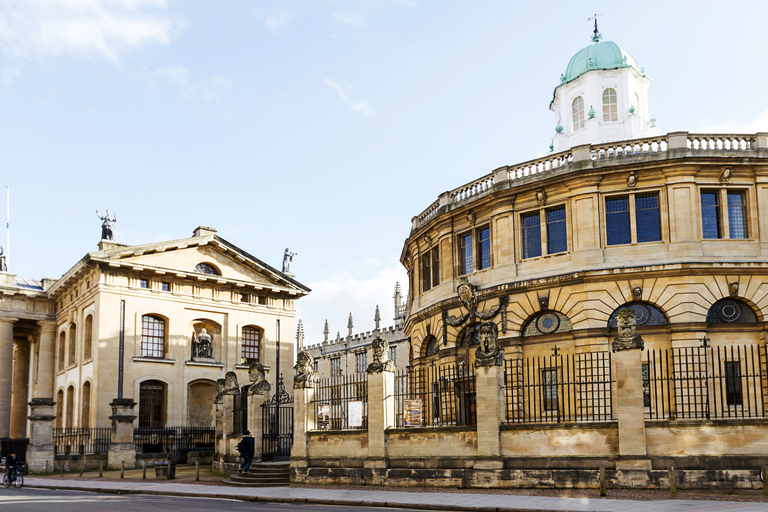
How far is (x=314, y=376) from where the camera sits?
90.6 ft

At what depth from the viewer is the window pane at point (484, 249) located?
1387 inches

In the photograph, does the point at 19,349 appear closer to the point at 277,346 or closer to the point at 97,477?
the point at 277,346

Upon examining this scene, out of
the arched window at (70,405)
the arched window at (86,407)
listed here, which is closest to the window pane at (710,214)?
the arched window at (86,407)

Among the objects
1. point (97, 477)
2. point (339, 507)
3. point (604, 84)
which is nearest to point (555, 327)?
point (339, 507)

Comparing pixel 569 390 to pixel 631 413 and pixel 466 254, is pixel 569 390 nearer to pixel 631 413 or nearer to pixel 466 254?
pixel 631 413

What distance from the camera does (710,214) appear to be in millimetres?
30938

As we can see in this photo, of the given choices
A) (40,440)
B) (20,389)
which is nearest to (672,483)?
(40,440)

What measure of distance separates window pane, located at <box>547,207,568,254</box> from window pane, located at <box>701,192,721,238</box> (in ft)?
17.6

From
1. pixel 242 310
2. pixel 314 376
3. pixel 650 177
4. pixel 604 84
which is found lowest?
pixel 314 376

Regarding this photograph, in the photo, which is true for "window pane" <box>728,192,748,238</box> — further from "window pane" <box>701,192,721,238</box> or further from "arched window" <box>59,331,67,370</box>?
"arched window" <box>59,331,67,370</box>

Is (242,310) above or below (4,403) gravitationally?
above

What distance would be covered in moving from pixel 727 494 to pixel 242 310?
35280mm

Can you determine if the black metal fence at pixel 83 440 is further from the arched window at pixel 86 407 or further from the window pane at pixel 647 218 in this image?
the window pane at pixel 647 218

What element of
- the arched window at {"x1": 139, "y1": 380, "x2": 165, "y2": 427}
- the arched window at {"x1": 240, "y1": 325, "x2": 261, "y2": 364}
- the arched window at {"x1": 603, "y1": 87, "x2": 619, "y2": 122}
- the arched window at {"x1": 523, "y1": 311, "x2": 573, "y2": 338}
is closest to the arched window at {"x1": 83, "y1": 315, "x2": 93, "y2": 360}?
the arched window at {"x1": 139, "y1": 380, "x2": 165, "y2": 427}
